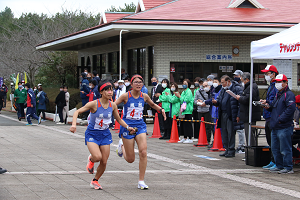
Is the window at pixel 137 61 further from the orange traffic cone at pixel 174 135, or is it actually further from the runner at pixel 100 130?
the runner at pixel 100 130

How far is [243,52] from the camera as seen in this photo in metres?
23.7

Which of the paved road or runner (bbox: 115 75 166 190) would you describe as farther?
runner (bbox: 115 75 166 190)

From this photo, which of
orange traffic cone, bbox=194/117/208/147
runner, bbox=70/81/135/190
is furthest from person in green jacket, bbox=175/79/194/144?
runner, bbox=70/81/135/190

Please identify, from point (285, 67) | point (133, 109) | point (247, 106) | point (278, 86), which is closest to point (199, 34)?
point (285, 67)

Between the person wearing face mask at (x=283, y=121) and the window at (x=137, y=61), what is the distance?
643 inches

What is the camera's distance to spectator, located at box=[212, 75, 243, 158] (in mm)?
10617

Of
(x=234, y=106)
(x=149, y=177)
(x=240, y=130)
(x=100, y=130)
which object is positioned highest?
(x=234, y=106)

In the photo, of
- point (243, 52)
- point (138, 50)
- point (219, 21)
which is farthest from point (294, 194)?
point (138, 50)

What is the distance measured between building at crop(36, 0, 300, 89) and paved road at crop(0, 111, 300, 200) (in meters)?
9.54

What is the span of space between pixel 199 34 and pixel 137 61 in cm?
458

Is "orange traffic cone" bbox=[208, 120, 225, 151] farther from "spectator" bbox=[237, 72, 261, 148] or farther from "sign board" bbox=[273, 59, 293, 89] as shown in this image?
"sign board" bbox=[273, 59, 293, 89]

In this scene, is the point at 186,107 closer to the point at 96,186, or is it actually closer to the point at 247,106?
the point at 247,106

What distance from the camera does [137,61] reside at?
2606 cm

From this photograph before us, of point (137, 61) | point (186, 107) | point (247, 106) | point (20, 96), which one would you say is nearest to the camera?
point (247, 106)
